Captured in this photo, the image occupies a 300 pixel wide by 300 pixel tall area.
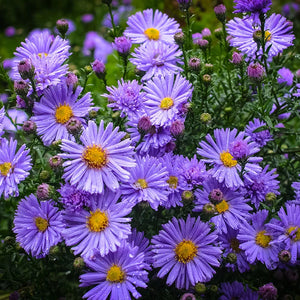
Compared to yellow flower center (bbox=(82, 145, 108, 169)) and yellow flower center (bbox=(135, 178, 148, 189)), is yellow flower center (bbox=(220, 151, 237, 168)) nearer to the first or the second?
yellow flower center (bbox=(135, 178, 148, 189))

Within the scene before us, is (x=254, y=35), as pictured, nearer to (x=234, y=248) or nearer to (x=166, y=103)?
(x=166, y=103)

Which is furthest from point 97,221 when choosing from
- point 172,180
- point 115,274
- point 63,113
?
point 63,113

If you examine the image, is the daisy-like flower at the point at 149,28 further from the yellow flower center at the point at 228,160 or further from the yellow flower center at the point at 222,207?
the yellow flower center at the point at 222,207

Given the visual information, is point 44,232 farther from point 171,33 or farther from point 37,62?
point 171,33

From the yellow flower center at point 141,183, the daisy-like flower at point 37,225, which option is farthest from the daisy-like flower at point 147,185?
the daisy-like flower at point 37,225

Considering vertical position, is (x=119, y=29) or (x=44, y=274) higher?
(x=119, y=29)

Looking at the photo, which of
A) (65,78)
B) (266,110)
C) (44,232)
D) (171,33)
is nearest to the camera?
(44,232)

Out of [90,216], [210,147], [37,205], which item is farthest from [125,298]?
[210,147]
